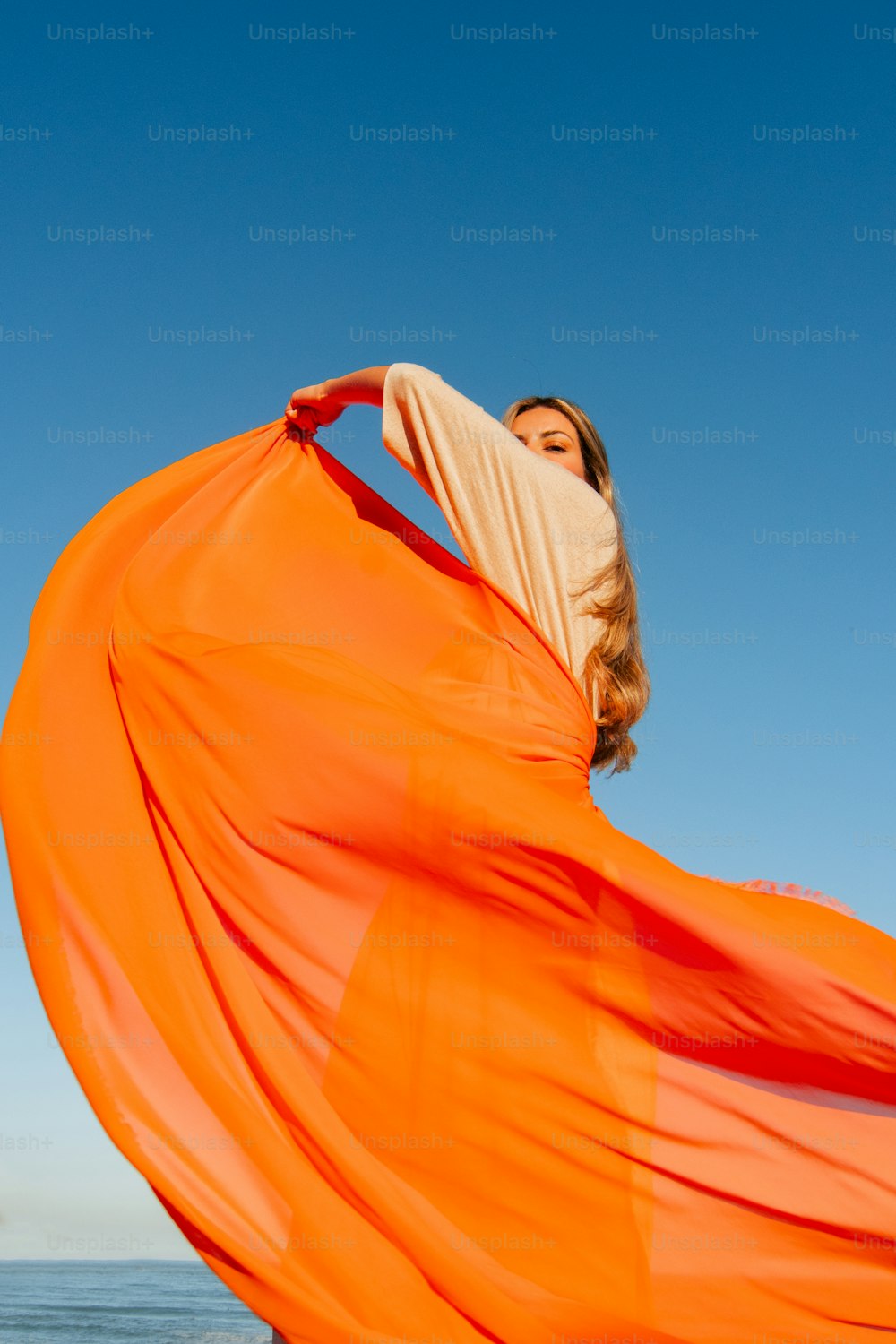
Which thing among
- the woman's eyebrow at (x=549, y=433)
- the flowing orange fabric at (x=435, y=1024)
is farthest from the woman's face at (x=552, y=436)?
the flowing orange fabric at (x=435, y=1024)

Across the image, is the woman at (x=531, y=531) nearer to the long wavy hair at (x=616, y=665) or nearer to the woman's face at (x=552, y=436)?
the long wavy hair at (x=616, y=665)

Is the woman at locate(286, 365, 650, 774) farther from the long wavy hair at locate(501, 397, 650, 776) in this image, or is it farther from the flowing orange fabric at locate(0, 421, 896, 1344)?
the flowing orange fabric at locate(0, 421, 896, 1344)

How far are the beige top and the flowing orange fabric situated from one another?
0.51m

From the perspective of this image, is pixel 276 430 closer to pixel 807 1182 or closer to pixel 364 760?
pixel 364 760

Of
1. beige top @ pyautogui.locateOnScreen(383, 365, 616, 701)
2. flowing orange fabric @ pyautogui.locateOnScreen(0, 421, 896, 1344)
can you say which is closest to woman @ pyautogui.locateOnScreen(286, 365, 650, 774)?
beige top @ pyautogui.locateOnScreen(383, 365, 616, 701)

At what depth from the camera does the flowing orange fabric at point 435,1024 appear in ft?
9.23

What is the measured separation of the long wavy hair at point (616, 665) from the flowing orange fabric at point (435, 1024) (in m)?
0.43

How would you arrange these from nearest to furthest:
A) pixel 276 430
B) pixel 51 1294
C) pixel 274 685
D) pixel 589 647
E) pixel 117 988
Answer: pixel 117 988
pixel 274 685
pixel 589 647
pixel 276 430
pixel 51 1294

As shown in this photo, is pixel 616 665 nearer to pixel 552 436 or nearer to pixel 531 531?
pixel 531 531

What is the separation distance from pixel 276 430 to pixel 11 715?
1586mm

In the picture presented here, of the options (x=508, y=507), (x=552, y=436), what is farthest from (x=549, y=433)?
(x=508, y=507)

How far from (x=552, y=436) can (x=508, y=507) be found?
0.74 metres

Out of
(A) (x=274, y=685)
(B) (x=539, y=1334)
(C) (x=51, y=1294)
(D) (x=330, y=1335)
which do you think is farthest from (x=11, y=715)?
(C) (x=51, y=1294)

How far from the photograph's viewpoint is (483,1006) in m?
3.12
